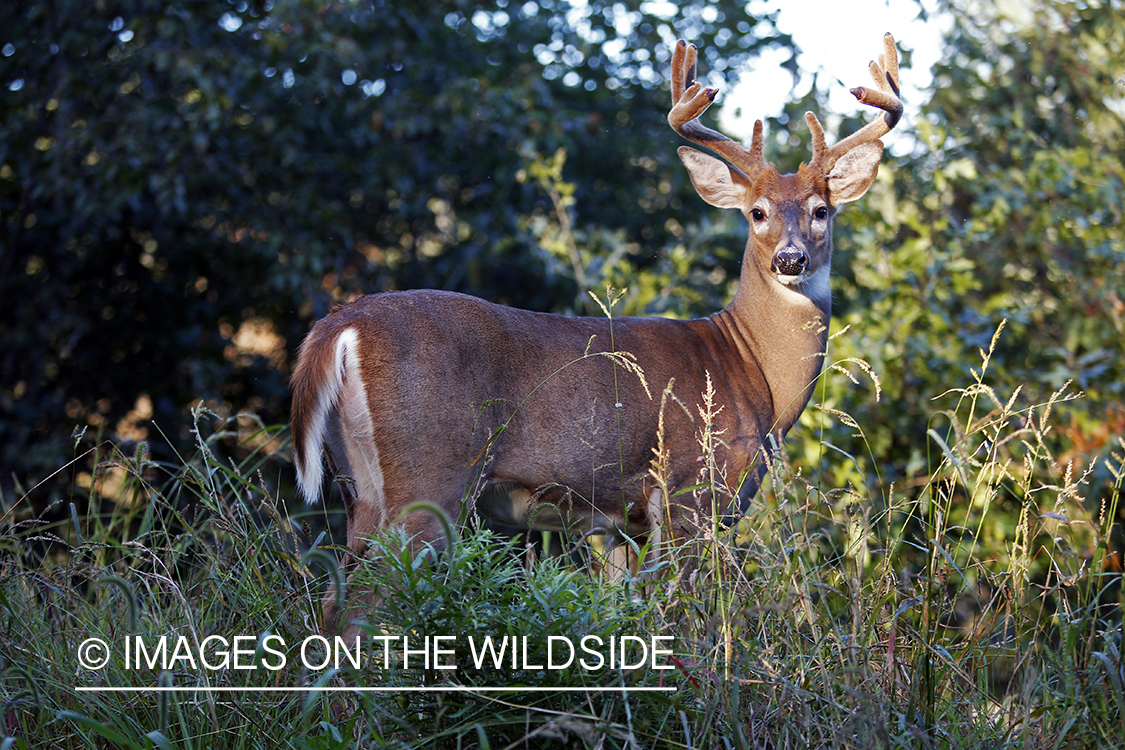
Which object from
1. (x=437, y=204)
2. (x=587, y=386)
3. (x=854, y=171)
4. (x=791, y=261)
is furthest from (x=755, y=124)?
(x=437, y=204)

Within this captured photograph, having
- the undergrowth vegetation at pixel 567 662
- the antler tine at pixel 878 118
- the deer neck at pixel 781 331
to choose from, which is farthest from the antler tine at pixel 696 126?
the undergrowth vegetation at pixel 567 662

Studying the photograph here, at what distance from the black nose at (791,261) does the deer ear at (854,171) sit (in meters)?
0.58

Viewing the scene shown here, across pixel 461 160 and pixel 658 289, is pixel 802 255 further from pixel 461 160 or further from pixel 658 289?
pixel 461 160

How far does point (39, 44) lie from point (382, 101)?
6.98 feet

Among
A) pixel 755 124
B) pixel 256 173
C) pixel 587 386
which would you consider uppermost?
pixel 755 124

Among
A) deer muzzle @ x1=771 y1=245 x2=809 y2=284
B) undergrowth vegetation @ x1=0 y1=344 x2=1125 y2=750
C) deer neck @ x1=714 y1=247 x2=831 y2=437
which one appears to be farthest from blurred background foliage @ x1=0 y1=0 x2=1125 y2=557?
undergrowth vegetation @ x1=0 y1=344 x2=1125 y2=750

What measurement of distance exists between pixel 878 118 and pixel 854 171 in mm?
255

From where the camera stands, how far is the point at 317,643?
247cm

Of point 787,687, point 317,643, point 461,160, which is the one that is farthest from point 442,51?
point 787,687

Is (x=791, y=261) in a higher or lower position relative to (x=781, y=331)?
higher

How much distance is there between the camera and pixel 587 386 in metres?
3.50

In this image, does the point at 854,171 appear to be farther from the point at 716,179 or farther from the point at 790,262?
the point at 790,262

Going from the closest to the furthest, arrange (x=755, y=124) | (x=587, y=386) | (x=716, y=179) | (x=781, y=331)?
(x=587, y=386) < (x=781, y=331) < (x=755, y=124) < (x=716, y=179)

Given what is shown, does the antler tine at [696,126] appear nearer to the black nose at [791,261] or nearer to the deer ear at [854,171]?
the deer ear at [854,171]
